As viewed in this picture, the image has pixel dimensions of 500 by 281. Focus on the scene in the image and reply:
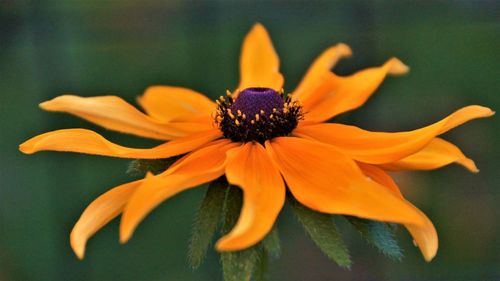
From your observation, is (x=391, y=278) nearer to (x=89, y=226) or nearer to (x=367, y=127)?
(x=367, y=127)

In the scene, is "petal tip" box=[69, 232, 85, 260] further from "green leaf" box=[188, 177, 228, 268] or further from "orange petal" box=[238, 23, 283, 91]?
"orange petal" box=[238, 23, 283, 91]

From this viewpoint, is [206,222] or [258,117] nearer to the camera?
[206,222]

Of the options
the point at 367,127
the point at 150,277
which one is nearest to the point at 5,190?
the point at 150,277

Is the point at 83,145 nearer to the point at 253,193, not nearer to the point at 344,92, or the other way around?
the point at 253,193

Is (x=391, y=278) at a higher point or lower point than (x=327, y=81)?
lower

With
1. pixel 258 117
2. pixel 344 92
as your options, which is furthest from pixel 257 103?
pixel 344 92

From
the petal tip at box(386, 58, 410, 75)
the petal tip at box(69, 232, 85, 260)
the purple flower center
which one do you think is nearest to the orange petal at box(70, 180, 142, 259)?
the petal tip at box(69, 232, 85, 260)
